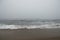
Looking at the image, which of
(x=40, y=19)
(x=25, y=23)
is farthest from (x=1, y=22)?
(x=40, y=19)

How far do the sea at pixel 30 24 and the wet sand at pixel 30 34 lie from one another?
0.03 meters

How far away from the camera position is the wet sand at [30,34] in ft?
2.14

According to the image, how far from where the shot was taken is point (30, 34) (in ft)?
2.24

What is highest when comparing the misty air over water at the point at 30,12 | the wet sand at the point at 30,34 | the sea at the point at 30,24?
the misty air over water at the point at 30,12

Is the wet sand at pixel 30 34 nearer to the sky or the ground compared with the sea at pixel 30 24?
nearer to the ground

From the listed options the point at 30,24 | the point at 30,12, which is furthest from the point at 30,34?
the point at 30,12

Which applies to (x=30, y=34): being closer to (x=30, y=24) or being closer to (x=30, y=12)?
(x=30, y=24)

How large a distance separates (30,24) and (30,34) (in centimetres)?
8

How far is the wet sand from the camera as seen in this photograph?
25.7 inches

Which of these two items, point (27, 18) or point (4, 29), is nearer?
point (4, 29)

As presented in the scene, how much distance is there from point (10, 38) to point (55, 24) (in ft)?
1.31

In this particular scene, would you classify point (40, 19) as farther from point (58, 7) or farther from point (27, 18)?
point (58, 7)

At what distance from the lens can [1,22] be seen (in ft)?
2.27

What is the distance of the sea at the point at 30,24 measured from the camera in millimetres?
657
